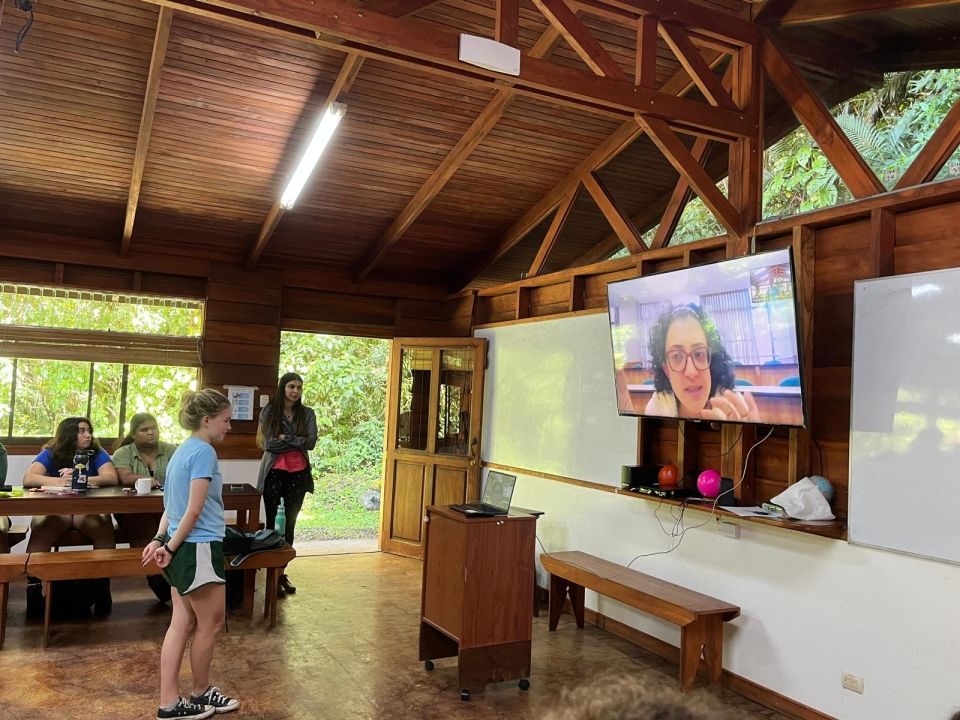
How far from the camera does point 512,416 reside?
21.9 ft

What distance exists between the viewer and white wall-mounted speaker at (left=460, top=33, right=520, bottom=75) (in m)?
3.66

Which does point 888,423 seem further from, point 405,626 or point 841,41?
point 405,626

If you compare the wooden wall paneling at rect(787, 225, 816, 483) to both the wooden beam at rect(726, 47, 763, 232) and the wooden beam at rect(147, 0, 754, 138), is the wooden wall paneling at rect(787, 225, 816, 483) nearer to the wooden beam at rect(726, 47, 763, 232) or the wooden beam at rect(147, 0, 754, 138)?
the wooden beam at rect(726, 47, 763, 232)

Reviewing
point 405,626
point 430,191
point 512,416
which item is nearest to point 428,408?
point 512,416

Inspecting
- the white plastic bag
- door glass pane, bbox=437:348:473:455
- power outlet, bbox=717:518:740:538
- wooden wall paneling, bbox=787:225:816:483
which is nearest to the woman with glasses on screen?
wooden wall paneling, bbox=787:225:816:483

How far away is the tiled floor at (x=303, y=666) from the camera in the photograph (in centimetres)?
368

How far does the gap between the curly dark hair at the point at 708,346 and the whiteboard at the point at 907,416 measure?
672 millimetres

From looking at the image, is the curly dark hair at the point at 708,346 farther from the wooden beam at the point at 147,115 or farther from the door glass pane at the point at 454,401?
the wooden beam at the point at 147,115

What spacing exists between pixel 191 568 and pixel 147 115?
10.2 feet

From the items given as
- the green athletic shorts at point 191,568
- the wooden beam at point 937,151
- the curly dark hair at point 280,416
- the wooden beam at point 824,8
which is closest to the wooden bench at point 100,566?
the curly dark hair at point 280,416

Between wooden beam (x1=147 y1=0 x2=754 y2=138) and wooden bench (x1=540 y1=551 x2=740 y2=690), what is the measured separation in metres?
2.72

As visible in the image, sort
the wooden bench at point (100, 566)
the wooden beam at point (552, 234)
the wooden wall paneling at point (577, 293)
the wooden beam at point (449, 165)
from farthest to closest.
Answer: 1. the wooden beam at point (552, 234)
2. the wooden wall paneling at point (577, 293)
3. the wooden beam at point (449, 165)
4. the wooden bench at point (100, 566)

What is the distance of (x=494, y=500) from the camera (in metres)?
4.43

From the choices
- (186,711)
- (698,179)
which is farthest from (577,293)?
(186,711)
